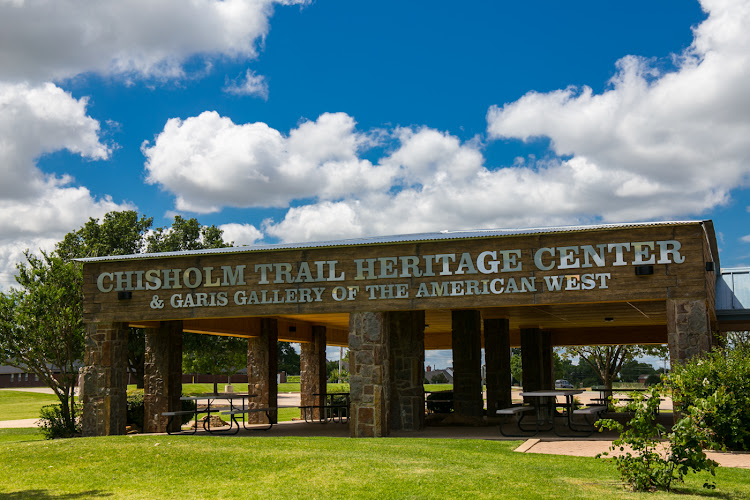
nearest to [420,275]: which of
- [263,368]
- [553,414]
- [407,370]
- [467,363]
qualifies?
[407,370]

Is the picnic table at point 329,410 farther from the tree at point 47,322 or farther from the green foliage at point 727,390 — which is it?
the green foliage at point 727,390

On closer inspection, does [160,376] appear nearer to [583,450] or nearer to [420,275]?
[420,275]

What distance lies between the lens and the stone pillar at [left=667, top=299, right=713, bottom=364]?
13266mm

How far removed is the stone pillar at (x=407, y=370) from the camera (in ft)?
56.6

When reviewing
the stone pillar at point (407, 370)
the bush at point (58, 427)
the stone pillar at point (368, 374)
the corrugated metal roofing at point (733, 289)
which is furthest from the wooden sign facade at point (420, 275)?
the bush at point (58, 427)

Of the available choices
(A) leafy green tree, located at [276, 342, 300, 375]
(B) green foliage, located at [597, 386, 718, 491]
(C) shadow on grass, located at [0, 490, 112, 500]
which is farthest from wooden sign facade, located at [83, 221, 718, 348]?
(A) leafy green tree, located at [276, 342, 300, 375]

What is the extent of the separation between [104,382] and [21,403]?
26.2m

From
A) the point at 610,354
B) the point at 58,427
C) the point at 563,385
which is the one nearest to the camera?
the point at 58,427

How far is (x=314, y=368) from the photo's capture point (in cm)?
2450

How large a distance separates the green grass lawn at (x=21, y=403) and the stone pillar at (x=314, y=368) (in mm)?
13748

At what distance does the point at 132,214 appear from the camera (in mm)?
37281

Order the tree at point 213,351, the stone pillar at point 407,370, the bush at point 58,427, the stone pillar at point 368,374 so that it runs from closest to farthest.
Answer: the stone pillar at point 368,374, the stone pillar at point 407,370, the bush at point 58,427, the tree at point 213,351

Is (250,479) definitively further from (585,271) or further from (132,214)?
(132,214)

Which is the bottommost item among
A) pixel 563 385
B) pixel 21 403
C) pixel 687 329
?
pixel 563 385
